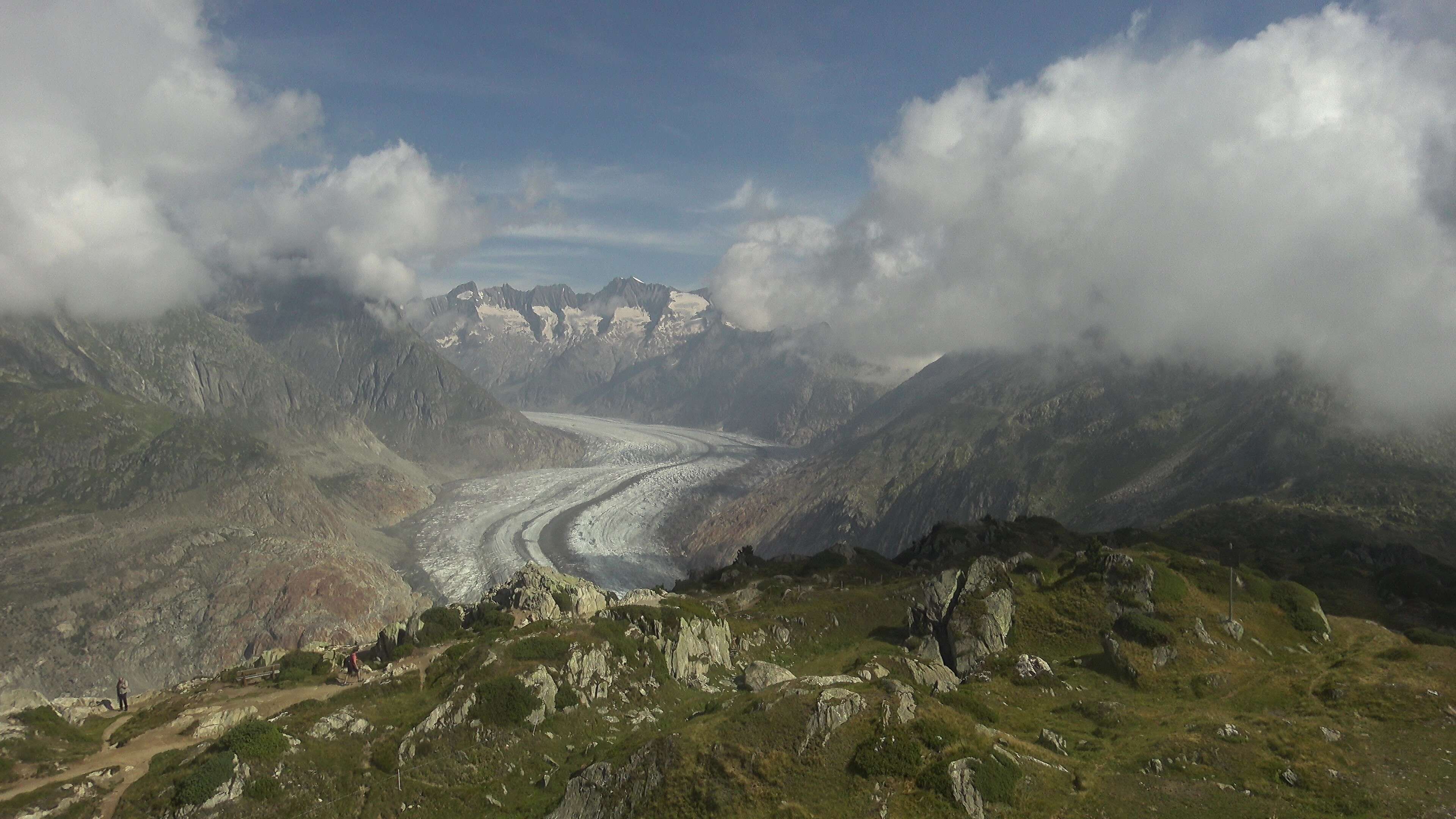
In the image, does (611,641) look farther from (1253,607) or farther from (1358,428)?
(1358,428)

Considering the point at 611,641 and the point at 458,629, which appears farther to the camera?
the point at 458,629

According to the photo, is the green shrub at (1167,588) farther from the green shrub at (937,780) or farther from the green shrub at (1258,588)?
the green shrub at (937,780)

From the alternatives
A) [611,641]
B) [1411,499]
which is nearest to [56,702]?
[611,641]

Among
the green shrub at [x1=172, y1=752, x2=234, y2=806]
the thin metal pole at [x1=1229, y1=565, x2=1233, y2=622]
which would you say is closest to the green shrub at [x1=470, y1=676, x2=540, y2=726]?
the green shrub at [x1=172, y1=752, x2=234, y2=806]

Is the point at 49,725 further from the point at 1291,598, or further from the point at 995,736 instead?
the point at 1291,598

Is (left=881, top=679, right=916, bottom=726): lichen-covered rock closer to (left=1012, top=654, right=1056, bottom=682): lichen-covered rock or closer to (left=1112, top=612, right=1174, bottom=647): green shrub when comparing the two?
(left=1012, top=654, right=1056, bottom=682): lichen-covered rock

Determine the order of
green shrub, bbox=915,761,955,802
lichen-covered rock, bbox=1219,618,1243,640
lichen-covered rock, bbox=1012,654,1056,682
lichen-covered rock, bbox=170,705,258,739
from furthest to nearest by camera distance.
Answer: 1. lichen-covered rock, bbox=1219,618,1243,640
2. lichen-covered rock, bbox=1012,654,1056,682
3. lichen-covered rock, bbox=170,705,258,739
4. green shrub, bbox=915,761,955,802
